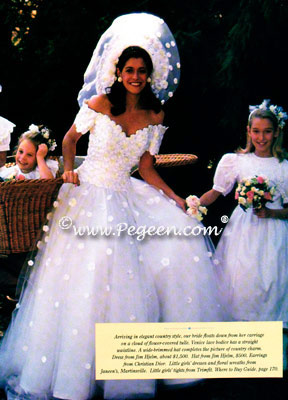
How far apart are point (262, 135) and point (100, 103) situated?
1058 mm

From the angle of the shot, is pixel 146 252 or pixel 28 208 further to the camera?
pixel 146 252

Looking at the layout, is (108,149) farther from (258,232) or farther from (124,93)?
(258,232)

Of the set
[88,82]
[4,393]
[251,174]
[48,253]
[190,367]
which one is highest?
[88,82]

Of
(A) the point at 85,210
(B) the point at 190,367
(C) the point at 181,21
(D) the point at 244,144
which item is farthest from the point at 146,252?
(C) the point at 181,21

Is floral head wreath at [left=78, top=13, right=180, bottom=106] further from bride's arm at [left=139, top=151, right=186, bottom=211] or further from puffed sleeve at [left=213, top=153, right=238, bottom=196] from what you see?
puffed sleeve at [left=213, top=153, right=238, bottom=196]

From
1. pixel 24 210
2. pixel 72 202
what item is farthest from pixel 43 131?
pixel 24 210

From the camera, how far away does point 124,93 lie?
280 cm

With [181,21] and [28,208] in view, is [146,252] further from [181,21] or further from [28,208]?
[181,21]

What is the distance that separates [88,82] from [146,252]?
103 centimetres

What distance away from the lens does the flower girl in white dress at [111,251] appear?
240 cm

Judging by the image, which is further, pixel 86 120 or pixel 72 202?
pixel 86 120

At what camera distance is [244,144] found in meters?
3.55

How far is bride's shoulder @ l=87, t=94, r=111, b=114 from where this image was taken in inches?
109

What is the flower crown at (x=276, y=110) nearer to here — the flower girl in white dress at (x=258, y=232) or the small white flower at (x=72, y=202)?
the flower girl in white dress at (x=258, y=232)
